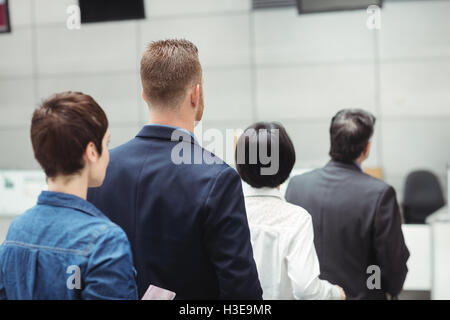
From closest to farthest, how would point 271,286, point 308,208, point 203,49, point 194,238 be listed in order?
point 194,238 < point 271,286 < point 308,208 < point 203,49

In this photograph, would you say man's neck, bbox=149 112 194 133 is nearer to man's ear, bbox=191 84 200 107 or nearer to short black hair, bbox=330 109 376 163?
man's ear, bbox=191 84 200 107

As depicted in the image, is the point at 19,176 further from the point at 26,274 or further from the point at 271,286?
the point at 26,274

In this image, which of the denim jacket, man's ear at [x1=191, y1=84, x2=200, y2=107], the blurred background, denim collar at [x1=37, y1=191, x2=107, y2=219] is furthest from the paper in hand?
the blurred background

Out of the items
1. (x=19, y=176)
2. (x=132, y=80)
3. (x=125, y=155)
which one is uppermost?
(x=132, y=80)

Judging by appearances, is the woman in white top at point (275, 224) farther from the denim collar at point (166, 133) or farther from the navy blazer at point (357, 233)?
the denim collar at point (166, 133)

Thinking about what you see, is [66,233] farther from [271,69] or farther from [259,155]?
[271,69]

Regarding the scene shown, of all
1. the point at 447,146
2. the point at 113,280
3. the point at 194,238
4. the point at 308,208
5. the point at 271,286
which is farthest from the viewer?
the point at 447,146


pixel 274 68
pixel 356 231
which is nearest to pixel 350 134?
pixel 356 231

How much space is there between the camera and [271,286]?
151 cm

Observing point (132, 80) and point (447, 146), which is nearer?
point (447, 146)

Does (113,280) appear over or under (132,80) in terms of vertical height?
under

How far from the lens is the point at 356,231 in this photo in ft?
5.82

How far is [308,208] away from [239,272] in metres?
0.80
